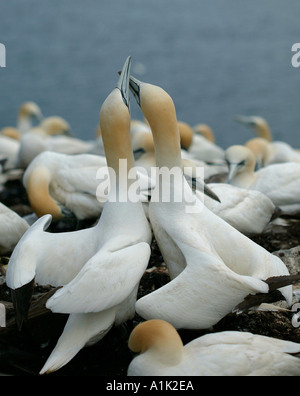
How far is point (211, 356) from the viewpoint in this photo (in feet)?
10.1

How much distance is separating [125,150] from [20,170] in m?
4.22

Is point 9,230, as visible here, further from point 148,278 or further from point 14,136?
point 14,136

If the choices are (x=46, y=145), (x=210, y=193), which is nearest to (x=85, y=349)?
(x=210, y=193)

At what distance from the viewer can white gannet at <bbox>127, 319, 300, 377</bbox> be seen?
3.03m

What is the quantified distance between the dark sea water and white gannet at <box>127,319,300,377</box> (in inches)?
454

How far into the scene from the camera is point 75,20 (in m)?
23.0

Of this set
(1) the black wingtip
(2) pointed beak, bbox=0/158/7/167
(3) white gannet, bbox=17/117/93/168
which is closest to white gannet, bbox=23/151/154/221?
(3) white gannet, bbox=17/117/93/168

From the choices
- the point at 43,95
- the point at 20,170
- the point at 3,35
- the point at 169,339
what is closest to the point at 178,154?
the point at 169,339

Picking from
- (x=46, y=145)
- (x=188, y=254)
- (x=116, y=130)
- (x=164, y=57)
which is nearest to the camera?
(x=188, y=254)

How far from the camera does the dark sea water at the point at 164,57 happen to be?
55.3 feet

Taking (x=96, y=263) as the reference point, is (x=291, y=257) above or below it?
below

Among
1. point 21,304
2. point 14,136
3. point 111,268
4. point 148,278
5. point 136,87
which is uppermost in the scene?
point 136,87

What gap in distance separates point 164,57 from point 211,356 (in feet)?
59.4

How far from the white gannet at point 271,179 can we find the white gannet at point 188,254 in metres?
1.89
